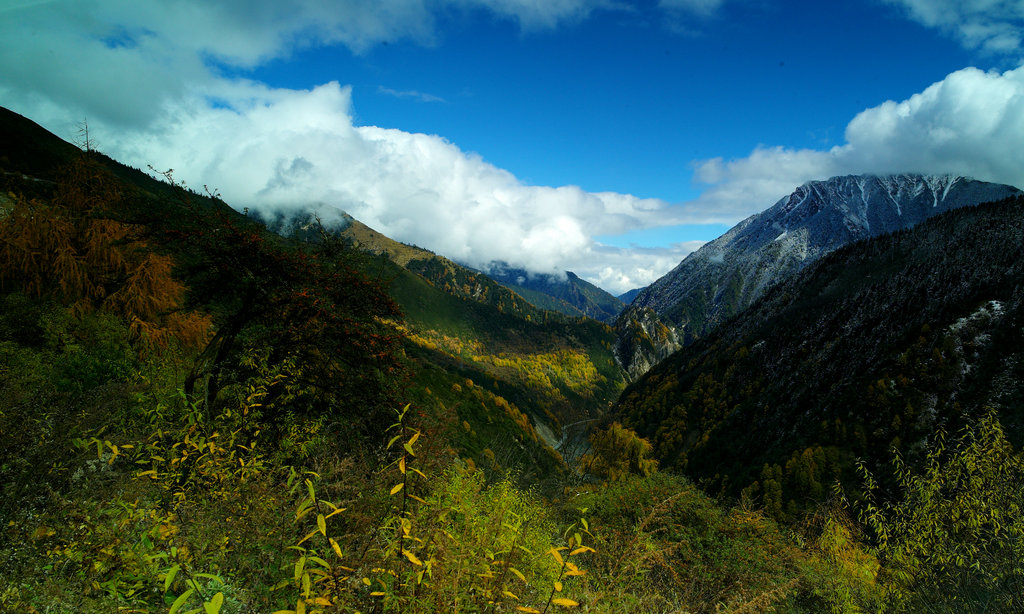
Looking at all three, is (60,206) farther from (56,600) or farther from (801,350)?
(801,350)

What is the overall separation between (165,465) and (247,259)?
5884mm

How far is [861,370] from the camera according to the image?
78.8m

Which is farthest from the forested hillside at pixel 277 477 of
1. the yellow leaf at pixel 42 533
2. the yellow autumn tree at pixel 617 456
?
the yellow autumn tree at pixel 617 456

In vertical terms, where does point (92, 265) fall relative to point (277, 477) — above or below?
above

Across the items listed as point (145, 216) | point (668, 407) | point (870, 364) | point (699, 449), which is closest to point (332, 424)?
point (145, 216)

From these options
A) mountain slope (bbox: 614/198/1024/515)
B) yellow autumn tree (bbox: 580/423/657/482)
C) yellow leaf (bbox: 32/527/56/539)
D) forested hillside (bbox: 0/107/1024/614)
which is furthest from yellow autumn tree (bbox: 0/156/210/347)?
yellow autumn tree (bbox: 580/423/657/482)

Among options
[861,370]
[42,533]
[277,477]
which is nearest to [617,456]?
[861,370]

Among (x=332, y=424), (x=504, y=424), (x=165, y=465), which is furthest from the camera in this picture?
(x=504, y=424)

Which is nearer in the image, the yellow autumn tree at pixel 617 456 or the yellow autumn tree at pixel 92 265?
the yellow autumn tree at pixel 92 265

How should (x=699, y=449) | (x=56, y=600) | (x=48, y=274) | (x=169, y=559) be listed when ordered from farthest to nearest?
(x=699, y=449), (x=48, y=274), (x=169, y=559), (x=56, y=600)

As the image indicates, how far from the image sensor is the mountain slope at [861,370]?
62812mm

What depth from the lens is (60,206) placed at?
502 inches

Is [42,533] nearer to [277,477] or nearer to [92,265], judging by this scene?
[277,477]

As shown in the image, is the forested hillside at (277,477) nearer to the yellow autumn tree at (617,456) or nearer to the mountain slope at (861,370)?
the mountain slope at (861,370)
